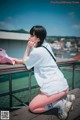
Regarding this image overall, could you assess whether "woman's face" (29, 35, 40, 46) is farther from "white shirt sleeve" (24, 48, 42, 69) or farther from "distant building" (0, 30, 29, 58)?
"distant building" (0, 30, 29, 58)

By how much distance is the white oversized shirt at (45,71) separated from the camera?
1567 mm

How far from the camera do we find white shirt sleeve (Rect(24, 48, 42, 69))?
155 cm

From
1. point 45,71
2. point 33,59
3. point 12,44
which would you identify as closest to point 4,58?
point 33,59

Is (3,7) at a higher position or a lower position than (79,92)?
higher

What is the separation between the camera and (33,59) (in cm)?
157

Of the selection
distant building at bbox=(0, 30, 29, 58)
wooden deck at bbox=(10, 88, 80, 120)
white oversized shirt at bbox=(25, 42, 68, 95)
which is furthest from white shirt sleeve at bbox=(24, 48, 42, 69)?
distant building at bbox=(0, 30, 29, 58)

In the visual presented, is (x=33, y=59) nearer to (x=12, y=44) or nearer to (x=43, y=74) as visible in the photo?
(x=43, y=74)

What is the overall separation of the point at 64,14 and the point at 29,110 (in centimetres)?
134

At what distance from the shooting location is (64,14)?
8.18ft

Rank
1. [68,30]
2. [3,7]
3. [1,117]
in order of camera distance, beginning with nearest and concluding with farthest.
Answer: [1,117] < [3,7] < [68,30]

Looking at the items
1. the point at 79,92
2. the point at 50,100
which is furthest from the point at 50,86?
the point at 79,92

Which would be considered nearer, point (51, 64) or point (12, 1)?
point (51, 64)

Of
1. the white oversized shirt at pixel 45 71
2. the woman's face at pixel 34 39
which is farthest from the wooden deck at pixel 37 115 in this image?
the woman's face at pixel 34 39

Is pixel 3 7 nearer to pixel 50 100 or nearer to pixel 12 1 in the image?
pixel 12 1
